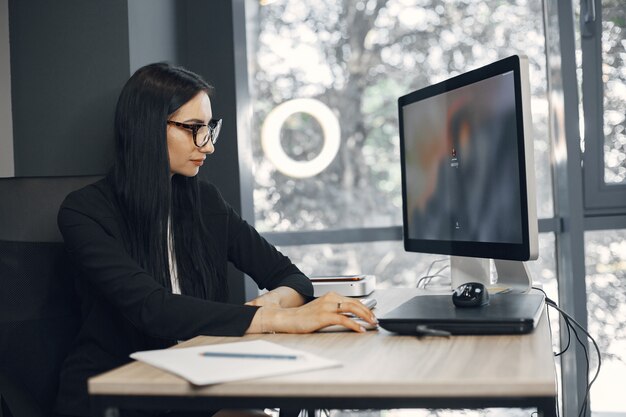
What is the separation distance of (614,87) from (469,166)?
123cm

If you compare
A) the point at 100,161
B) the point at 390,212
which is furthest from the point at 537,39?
the point at 100,161

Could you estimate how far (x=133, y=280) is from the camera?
1554 millimetres

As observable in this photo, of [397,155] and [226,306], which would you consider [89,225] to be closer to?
[226,306]

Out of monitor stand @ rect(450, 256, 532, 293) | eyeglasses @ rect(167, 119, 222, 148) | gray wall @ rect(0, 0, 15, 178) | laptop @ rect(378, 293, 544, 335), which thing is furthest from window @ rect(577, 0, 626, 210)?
gray wall @ rect(0, 0, 15, 178)

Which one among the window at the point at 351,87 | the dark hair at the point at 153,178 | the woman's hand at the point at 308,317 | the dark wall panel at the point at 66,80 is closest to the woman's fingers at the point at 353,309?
the woman's hand at the point at 308,317

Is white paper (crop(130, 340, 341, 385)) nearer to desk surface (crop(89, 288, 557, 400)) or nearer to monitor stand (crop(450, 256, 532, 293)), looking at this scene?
desk surface (crop(89, 288, 557, 400))

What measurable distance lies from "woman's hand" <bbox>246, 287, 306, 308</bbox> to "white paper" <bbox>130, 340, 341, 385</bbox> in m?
0.48

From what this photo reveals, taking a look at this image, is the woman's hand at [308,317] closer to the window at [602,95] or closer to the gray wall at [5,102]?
the gray wall at [5,102]

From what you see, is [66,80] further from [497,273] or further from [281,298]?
[497,273]

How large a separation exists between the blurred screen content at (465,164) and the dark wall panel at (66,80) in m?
0.88

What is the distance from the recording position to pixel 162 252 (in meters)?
1.79

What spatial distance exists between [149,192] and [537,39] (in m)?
1.75

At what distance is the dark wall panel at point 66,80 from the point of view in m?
2.14

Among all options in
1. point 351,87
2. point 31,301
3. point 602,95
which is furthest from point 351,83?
point 31,301
